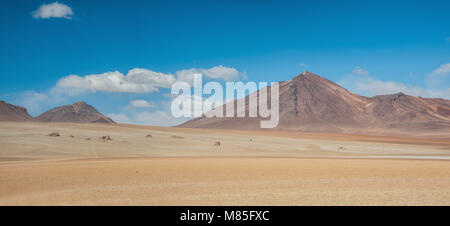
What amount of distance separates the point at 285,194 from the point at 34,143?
32.6 m

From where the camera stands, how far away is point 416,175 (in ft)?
60.2

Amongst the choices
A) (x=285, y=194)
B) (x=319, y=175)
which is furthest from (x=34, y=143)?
(x=285, y=194)
